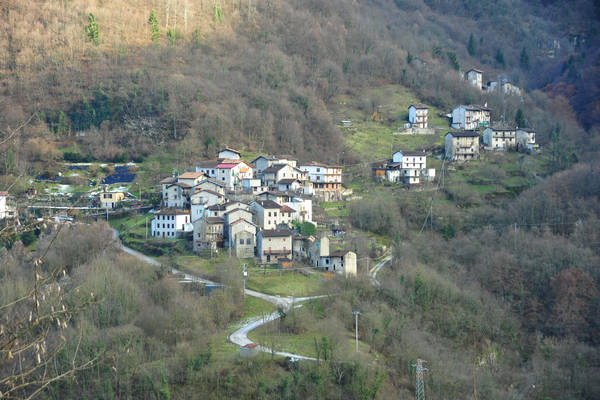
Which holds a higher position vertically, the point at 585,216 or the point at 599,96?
the point at 599,96

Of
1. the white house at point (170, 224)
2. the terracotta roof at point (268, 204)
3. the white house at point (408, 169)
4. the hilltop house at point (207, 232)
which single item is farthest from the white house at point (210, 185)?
the white house at point (408, 169)

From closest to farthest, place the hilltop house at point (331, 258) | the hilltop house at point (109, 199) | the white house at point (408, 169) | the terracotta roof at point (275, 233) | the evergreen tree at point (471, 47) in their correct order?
the hilltop house at point (331, 258) < the terracotta roof at point (275, 233) < the hilltop house at point (109, 199) < the white house at point (408, 169) < the evergreen tree at point (471, 47)

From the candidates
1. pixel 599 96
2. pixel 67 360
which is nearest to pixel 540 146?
pixel 599 96

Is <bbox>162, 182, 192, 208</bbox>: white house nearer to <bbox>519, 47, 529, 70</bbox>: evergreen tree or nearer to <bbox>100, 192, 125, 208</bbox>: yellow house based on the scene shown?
<bbox>100, 192, 125, 208</bbox>: yellow house

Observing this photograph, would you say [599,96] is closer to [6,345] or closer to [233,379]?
[233,379]

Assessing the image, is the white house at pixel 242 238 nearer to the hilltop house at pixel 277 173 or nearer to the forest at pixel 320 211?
the forest at pixel 320 211

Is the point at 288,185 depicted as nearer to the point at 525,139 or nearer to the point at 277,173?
the point at 277,173
